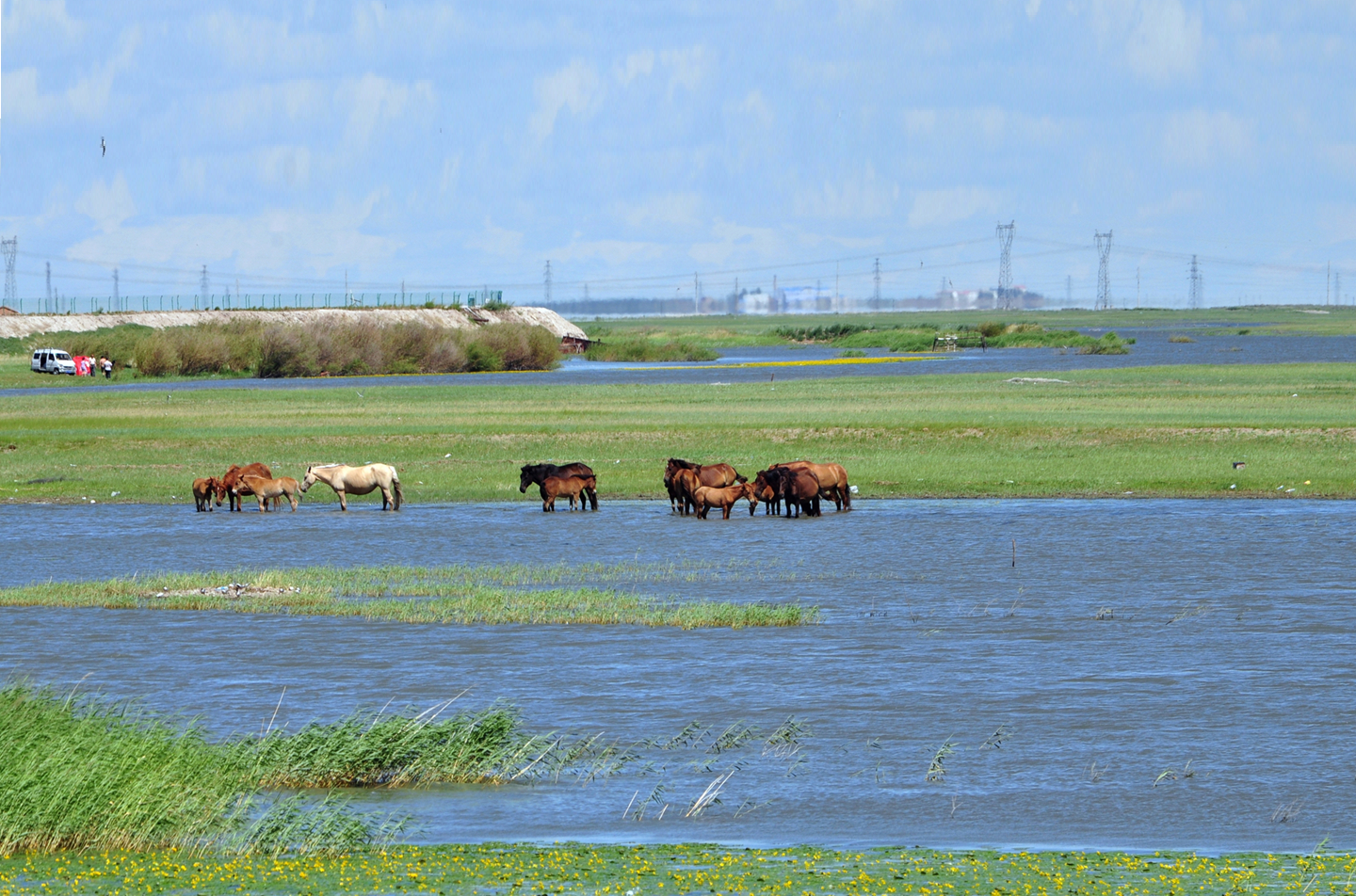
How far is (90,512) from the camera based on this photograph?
109 ft

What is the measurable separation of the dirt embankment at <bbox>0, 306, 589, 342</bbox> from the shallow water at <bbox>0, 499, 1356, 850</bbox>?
10264 cm

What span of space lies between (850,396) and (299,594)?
43.1 metres

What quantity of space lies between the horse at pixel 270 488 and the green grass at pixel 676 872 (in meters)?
22.1

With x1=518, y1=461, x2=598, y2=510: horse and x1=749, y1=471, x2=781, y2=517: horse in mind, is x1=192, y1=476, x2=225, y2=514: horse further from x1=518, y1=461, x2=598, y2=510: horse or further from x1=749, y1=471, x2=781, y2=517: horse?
x1=749, y1=471, x2=781, y2=517: horse

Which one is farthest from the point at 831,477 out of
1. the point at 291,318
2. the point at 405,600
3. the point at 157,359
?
the point at 291,318

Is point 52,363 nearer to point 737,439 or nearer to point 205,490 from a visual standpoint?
point 737,439

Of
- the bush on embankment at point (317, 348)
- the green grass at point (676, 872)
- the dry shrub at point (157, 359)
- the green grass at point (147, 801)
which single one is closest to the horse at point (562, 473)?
the green grass at point (147, 801)

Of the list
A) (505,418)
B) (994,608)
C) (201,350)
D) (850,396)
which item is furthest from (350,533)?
(201,350)

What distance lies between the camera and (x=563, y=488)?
Result: 32375 mm

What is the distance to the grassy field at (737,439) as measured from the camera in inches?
1417

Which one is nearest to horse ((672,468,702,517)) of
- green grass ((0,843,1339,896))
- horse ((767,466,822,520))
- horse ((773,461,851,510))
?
horse ((767,466,822,520))

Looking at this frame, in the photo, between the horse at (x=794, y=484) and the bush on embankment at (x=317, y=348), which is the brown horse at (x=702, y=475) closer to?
the horse at (x=794, y=484)

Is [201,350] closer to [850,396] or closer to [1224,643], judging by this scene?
[850,396]

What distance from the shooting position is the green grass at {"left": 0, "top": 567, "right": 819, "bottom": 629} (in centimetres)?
2069
